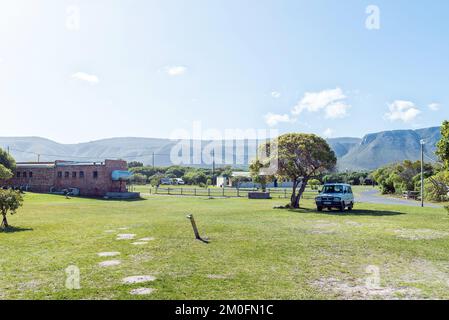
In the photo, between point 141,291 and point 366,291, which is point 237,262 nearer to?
point 141,291

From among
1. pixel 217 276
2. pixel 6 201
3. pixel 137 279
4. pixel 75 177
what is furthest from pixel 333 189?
pixel 75 177

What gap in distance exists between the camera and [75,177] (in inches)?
2082

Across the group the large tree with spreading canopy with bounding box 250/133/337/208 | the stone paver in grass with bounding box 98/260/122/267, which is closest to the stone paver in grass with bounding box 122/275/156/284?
the stone paver in grass with bounding box 98/260/122/267

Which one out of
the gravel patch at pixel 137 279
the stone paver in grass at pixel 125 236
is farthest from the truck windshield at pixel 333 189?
the gravel patch at pixel 137 279

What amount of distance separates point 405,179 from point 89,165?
44414 millimetres

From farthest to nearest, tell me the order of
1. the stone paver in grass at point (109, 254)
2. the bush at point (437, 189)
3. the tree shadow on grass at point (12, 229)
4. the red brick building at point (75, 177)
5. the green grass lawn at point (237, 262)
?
the red brick building at point (75, 177), the bush at point (437, 189), the tree shadow on grass at point (12, 229), the stone paver in grass at point (109, 254), the green grass lawn at point (237, 262)

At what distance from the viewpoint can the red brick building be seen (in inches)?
2016

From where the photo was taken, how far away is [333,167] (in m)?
29.4

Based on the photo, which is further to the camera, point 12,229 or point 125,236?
point 12,229

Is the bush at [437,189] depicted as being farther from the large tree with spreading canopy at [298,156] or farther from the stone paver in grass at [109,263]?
the stone paver in grass at [109,263]

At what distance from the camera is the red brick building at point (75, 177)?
168 ft

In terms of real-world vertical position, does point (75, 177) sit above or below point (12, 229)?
above

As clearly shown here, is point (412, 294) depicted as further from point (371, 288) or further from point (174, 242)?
point (174, 242)

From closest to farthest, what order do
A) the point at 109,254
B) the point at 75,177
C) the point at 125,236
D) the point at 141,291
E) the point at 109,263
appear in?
the point at 141,291 → the point at 109,263 → the point at 109,254 → the point at 125,236 → the point at 75,177
